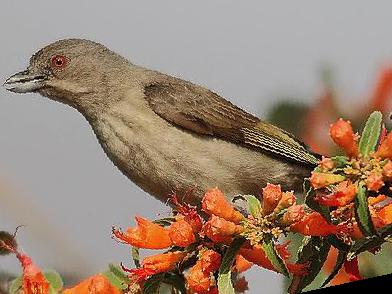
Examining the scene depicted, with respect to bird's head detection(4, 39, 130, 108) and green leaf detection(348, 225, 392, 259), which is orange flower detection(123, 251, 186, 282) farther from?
bird's head detection(4, 39, 130, 108)

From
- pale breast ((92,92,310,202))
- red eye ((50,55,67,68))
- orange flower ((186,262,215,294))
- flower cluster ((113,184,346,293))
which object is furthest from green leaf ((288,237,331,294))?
red eye ((50,55,67,68))

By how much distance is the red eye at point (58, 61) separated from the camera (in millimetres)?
2129

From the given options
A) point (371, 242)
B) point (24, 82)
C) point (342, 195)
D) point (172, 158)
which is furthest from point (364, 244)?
point (24, 82)

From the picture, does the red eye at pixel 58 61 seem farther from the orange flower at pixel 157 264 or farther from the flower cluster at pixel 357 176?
the flower cluster at pixel 357 176

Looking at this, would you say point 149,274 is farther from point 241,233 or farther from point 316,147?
point 316,147

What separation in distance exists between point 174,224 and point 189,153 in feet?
3.66

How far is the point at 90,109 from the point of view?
6.98ft

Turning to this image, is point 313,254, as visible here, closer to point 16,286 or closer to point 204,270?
point 204,270

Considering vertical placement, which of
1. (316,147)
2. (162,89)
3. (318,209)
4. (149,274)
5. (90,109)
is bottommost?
(149,274)

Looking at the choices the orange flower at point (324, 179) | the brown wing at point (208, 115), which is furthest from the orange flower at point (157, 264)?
the brown wing at point (208, 115)

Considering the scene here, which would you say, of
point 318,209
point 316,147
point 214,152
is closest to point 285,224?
point 318,209

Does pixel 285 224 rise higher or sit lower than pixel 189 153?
lower

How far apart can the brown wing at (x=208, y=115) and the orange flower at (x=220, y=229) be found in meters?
1.17

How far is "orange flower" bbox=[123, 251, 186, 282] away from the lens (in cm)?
90
